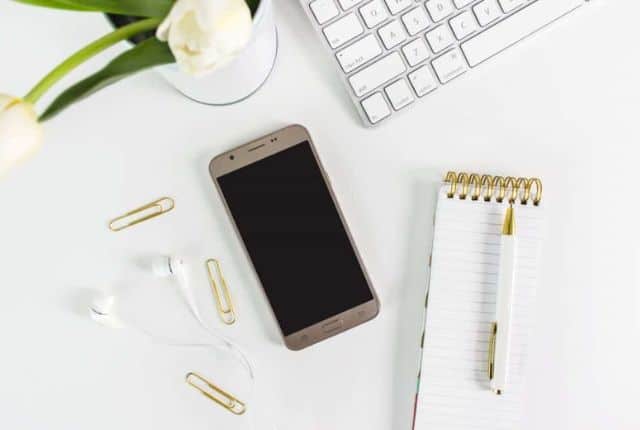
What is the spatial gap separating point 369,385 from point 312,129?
29cm

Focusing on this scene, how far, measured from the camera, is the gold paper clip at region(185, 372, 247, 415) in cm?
73

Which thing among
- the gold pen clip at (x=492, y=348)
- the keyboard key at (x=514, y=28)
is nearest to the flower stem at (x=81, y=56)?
the keyboard key at (x=514, y=28)

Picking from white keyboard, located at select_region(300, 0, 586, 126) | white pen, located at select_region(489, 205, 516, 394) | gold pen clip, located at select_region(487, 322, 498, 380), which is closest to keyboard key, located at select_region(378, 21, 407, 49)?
white keyboard, located at select_region(300, 0, 586, 126)

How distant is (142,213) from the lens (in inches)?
28.5

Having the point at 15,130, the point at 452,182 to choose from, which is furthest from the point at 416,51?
the point at 15,130

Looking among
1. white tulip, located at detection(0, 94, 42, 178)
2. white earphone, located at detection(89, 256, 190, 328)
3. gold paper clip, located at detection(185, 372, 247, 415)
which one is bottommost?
gold paper clip, located at detection(185, 372, 247, 415)

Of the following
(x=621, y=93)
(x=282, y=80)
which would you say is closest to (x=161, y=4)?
(x=282, y=80)

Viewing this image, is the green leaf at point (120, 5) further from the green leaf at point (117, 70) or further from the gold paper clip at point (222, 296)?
the gold paper clip at point (222, 296)

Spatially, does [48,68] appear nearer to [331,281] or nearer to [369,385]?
[331,281]

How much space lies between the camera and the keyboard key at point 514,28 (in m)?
0.68

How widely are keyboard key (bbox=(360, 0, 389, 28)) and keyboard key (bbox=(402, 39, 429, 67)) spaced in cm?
4

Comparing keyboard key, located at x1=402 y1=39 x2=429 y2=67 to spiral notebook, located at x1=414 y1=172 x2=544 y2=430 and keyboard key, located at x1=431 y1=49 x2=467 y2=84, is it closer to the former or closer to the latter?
keyboard key, located at x1=431 y1=49 x2=467 y2=84

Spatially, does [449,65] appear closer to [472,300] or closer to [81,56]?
[472,300]

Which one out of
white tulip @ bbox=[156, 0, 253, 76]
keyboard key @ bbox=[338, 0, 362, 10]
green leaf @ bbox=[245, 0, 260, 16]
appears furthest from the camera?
keyboard key @ bbox=[338, 0, 362, 10]
